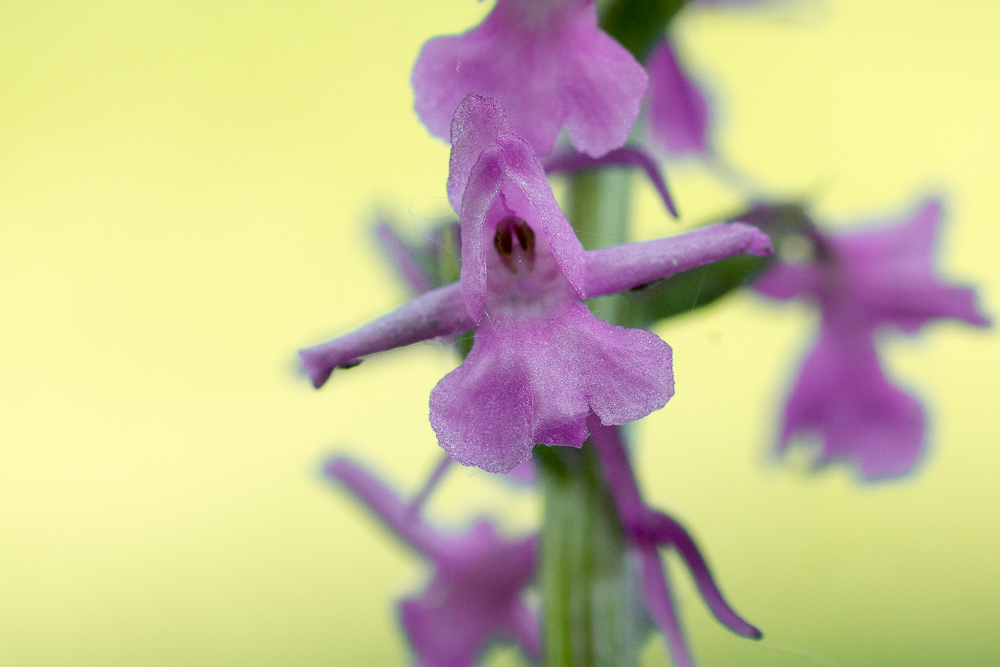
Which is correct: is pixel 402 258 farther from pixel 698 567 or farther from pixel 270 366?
pixel 270 366

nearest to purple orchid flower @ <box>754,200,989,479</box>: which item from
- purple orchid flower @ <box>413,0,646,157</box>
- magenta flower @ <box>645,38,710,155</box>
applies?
magenta flower @ <box>645,38,710,155</box>

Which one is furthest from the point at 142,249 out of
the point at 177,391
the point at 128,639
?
the point at 128,639

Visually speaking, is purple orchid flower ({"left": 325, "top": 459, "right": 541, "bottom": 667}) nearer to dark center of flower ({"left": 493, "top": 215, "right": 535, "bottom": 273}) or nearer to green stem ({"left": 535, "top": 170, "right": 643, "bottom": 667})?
green stem ({"left": 535, "top": 170, "right": 643, "bottom": 667})

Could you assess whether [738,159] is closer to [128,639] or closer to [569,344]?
[569,344]

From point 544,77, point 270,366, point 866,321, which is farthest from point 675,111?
point 270,366

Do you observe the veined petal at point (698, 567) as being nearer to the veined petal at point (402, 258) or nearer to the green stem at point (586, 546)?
the green stem at point (586, 546)

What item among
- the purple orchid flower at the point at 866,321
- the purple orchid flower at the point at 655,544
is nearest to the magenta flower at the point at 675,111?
the purple orchid flower at the point at 866,321
